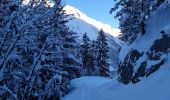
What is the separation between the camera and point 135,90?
58.4 ft

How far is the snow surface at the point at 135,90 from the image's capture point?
14.8 meters

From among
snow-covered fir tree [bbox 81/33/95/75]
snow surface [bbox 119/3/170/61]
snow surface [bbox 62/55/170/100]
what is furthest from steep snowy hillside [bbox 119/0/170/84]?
snow-covered fir tree [bbox 81/33/95/75]

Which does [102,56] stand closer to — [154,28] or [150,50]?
[154,28]

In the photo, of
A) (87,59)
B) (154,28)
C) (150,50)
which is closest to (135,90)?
(150,50)

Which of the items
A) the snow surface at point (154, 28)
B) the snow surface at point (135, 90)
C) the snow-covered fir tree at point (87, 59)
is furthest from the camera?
the snow-covered fir tree at point (87, 59)

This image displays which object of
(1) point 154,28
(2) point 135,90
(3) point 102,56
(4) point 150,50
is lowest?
(2) point 135,90

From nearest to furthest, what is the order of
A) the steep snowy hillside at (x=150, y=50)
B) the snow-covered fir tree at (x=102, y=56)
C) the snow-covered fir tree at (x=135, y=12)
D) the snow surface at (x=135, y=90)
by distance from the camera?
the snow surface at (x=135, y=90) → the steep snowy hillside at (x=150, y=50) → the snow-covered fir tree at (x=135, y=12) → the snow-covered fir tree at (x=102, y=56)

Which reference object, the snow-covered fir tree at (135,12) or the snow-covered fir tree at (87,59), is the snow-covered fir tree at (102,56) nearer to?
the snow-covered fir tree at (87,59)

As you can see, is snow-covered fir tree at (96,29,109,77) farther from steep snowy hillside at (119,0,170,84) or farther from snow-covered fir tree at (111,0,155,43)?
steep snowy hillside at (119,0,170,84)

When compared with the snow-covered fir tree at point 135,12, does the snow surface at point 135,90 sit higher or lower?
lower

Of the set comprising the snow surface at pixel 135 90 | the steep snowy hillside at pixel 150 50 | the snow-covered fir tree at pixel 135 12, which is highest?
the snow-covered fir tree at pixel 135 12

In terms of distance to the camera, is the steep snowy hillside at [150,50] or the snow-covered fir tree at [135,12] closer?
the steep snowy hillside at [150,50]


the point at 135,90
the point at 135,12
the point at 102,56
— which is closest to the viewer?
the point at 135,90

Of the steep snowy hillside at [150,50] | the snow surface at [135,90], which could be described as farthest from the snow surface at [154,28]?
the snow surface at [135,90]
